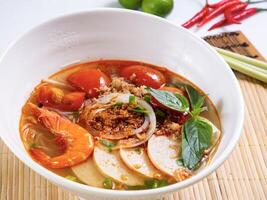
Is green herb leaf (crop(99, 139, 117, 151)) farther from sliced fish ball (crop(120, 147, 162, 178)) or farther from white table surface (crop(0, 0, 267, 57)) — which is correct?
white table surface (crop(0, 0, 267, 57))

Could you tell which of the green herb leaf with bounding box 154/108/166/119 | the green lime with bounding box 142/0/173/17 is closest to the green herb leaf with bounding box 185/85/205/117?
the green herb leaf with bounding box 154/108/166/119

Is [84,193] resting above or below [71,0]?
below

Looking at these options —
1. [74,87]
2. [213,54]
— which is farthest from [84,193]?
[213,54]

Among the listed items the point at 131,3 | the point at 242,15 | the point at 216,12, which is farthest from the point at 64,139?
the point at 242,15

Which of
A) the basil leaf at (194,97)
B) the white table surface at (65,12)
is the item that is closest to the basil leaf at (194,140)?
the basil leaf at (194,97)

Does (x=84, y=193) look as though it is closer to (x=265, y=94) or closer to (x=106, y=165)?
(x=106, y=165)

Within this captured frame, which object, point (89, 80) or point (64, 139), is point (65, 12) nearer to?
point (89, 80)

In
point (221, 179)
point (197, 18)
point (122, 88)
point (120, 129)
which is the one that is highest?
point (197, 18)
